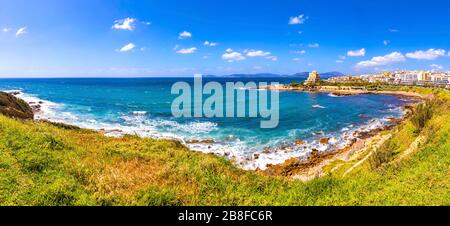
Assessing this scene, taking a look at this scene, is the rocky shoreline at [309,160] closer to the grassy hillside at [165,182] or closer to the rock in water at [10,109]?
the grassy hillside at [165,182]

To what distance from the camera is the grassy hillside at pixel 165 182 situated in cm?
855

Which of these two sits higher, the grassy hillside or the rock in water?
the rock in water

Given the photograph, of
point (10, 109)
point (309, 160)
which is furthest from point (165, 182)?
point (10, 109)

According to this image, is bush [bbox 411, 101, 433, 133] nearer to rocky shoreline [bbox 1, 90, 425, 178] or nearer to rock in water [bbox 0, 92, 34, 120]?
rocky shoreline [bbox 1, 90, 425, 178]

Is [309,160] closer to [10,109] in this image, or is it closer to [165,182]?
[165,182]

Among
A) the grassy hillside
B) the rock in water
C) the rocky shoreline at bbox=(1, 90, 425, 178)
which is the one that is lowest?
the rocky shoreline at bbox=(1, 90, 425, 178)

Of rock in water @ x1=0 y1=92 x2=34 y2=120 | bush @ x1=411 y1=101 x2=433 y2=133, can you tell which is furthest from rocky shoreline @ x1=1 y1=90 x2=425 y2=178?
rock in water @ x1=0 y1=92 x2=34 y2=120

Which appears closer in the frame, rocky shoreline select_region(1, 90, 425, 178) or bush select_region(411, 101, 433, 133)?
bush select_region(411, 101, 433, 133)

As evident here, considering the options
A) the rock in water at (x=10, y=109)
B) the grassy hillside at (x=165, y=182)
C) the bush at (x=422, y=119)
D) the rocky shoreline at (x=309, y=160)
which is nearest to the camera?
the grassy hillside at (x=165, y=182)

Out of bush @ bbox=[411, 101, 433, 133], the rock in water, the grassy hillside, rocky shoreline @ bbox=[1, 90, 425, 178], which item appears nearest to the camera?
the grassy hillside

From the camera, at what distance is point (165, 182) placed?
10117 mm

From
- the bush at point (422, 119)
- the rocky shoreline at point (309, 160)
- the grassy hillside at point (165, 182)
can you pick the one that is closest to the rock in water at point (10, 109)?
the grassy hillside at point (165, 182)

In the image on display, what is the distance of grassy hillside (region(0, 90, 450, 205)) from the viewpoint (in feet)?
28.0
